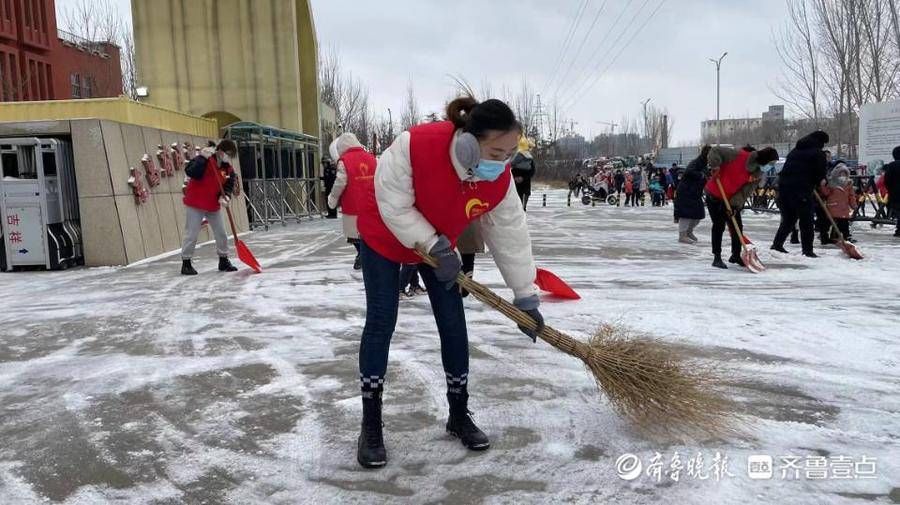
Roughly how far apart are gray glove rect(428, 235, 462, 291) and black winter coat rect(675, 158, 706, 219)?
9.05 metres

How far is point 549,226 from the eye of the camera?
52.5 ft

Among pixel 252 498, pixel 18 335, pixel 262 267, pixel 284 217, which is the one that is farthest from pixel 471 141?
pixel 284 217

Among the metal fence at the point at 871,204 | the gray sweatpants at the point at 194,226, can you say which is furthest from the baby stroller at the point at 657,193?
the gray sweatpants at the point at 194,226

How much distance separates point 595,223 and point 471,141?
1428 centimetres

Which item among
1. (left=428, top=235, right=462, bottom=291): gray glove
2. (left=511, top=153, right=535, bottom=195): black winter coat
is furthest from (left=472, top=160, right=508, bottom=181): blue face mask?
(left=511, top=153, right=535, bottom=195): black winter coat

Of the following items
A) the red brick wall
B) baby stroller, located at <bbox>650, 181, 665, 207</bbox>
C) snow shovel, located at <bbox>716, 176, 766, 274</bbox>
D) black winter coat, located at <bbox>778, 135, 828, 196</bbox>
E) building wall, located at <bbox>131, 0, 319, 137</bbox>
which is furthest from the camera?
the red brick wall

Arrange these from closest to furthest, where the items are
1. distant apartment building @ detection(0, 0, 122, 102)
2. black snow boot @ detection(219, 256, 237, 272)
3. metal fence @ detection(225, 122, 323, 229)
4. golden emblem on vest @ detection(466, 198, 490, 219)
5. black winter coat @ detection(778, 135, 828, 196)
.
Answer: golden emblem on vest @ detection(466, 198, 490, 219)
black snow boot @ detection(219, 256, 237, 272)
black winter coat @ detection(778, 135, 828, 196)
metal fence @ detection(225, 122, 323, 229)
distant apartment building @ detection(0, 0, 122, 102)

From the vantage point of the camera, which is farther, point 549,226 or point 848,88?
point 848,88

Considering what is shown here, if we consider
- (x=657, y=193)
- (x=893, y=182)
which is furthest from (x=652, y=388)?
(x=657, y=193)

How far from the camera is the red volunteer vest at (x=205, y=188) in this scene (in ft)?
27.4

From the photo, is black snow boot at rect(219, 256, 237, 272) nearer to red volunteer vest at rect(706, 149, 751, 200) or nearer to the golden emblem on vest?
red volunteer vest at rect(706, 149, 751, 200)

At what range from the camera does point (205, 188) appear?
838 cm

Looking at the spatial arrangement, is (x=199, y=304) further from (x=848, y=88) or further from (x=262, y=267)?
(x=848, y=88)

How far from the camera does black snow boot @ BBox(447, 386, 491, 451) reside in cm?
310
